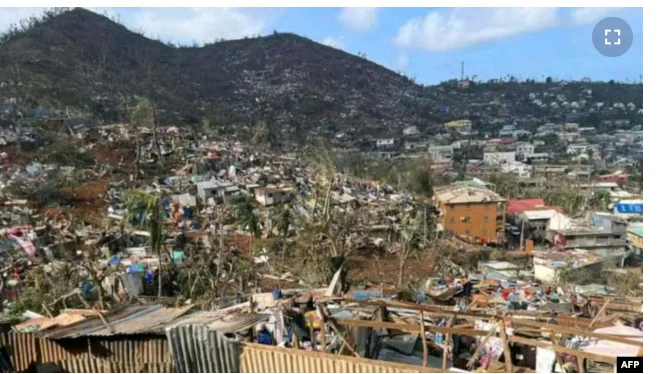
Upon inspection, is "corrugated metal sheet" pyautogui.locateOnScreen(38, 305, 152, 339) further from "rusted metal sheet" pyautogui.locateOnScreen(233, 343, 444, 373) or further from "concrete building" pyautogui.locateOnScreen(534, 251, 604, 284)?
"concrete building" pyautogui.locateOnScreen(534, 251, 604, 284)

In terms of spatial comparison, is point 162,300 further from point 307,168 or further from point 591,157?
point 591,157

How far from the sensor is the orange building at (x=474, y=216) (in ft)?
61.5

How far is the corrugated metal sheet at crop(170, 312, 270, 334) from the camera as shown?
12.4ft

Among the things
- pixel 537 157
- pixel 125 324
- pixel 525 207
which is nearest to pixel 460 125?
pixel 537 157

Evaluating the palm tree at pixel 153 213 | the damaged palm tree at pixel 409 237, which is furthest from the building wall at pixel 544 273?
the palm tree at pixel 153 213

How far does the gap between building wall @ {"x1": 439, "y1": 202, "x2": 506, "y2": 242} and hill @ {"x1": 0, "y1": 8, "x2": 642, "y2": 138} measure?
1898 cm

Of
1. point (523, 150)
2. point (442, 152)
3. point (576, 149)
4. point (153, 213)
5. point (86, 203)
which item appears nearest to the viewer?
point (153, 213)

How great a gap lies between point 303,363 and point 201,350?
64 cm

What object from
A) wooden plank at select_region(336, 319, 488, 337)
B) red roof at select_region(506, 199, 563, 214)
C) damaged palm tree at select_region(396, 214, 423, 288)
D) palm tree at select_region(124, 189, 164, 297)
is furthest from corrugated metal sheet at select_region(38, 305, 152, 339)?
red roof at select_region(506, 199, 563, 214)

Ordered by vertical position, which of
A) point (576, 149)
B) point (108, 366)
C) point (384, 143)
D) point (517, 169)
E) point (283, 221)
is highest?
point (384, 143)

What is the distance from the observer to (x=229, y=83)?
188ft

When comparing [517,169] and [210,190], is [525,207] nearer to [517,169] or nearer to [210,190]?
[210,190]

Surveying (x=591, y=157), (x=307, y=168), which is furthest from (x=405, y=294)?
(x=591, y=157)

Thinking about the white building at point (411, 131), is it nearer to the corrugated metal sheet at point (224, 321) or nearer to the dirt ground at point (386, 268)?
the dirt ground at point (386, 268)
